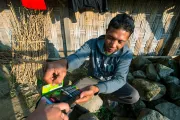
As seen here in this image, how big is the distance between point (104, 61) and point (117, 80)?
1.50ft

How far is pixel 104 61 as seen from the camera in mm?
2416

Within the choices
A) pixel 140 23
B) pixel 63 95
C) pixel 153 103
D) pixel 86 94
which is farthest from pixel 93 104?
pixel 140 23

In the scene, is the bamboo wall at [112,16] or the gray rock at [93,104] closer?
the gray rock at [93,104]

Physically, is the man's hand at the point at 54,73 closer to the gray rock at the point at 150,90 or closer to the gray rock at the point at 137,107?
the gray rock at the point at 137,107

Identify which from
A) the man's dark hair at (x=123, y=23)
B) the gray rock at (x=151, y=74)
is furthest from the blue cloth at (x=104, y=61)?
the gray rock at (x=151, y=74)

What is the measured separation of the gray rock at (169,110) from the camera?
2834 millimetres

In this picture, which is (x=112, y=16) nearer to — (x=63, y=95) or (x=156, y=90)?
(x=156, y=90)

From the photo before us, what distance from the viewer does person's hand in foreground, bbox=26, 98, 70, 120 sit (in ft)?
3.68

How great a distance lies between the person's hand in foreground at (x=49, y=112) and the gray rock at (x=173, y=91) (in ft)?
9.43

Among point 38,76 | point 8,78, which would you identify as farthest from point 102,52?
point 8,78

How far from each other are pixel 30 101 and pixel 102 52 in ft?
6.85

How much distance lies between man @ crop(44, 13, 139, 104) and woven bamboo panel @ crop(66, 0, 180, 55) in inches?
67.4

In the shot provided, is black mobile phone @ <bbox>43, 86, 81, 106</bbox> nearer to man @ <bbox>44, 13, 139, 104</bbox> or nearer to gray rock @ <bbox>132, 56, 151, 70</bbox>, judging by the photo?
man @ <bbox>44, 13, 139, 104</bbox>

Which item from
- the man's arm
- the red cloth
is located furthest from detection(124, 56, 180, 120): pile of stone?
the red cloth
